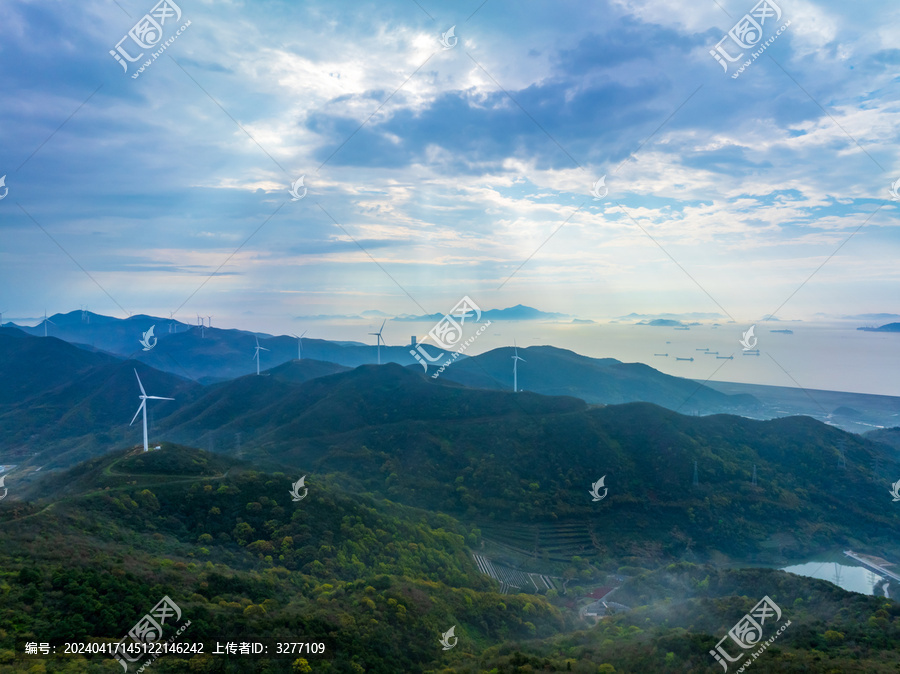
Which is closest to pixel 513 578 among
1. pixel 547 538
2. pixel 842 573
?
pixel 547 538

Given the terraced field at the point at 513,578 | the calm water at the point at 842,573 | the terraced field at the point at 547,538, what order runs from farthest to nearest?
the terraced field at the point at 547,538 < the terraced field at the point at 513,578 < the calm water at the point at 842,573

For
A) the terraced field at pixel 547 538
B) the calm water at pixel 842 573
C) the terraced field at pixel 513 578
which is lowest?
the calm water at pixel 842 573

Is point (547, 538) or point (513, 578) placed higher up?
point (547, 538)

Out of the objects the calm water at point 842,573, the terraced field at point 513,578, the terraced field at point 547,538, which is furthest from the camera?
the terraced field at point 547,538

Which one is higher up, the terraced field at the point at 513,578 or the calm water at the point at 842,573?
the terraced field at the point at 513,578

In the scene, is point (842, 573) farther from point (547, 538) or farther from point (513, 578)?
point (513, 578)

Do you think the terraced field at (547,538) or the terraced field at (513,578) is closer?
the terraced field at (513,578)

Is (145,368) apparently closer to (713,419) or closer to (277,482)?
(277,482)

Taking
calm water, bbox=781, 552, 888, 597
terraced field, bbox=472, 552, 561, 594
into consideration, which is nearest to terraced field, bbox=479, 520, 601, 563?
terraced field, bbox=472, 552, 561, 594

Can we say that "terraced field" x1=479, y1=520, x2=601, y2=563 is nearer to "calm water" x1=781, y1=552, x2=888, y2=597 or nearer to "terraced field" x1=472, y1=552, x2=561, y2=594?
"terraced field" x1=472, y1=552, x2=561, y2=594

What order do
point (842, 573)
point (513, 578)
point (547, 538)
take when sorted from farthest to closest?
point (547, 538)
point (842, 573)
point (513, 578)

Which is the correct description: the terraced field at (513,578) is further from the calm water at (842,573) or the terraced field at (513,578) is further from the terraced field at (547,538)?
the calm water at (842,573)

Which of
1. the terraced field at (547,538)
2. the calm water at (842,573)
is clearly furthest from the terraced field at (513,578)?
the calm water at (842,573)
